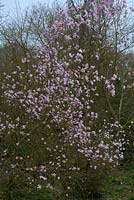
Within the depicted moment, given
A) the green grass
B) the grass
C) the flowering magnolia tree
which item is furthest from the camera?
the green grass

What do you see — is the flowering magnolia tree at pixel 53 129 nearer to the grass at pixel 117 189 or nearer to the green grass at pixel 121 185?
the grass at pixel 117 189

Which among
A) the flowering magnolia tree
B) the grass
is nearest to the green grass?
the grass

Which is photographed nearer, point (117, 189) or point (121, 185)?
point (117, 189)

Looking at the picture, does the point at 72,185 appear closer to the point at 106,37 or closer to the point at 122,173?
the point at 122,173

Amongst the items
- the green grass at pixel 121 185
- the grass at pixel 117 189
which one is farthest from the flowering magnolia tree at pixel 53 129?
the green grass at pixel 121 185

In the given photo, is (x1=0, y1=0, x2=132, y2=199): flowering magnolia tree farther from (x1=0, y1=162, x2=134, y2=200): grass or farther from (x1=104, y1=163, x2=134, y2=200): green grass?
(x1=104, y1=163, x2=134, y2=200): green grass

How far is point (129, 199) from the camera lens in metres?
9.91

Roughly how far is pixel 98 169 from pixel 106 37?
5.88 m

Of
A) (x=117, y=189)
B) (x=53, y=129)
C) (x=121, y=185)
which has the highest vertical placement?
(x=53, y=129)

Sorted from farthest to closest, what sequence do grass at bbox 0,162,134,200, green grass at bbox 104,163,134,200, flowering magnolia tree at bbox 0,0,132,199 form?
green grass at bbox 104,163,134,200, grass at bbox 0,162,134,200, flowering magnolia tree at bbox 0,0,132,199

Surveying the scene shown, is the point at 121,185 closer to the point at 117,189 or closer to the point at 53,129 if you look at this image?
the point at 117,189

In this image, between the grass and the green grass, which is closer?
the grass

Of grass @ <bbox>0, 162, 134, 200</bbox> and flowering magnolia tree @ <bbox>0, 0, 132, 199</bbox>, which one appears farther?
grass @ <bbox>0, 162, 134, 200</bbox>

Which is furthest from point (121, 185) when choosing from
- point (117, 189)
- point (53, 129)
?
point (53, 129)
